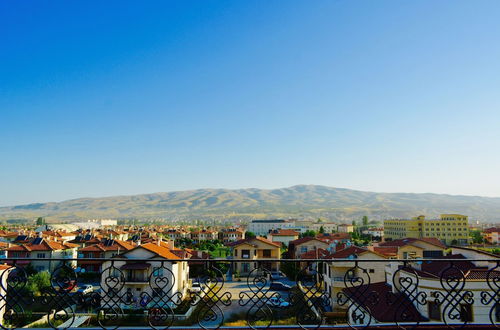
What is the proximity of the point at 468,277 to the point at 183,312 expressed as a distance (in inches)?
599

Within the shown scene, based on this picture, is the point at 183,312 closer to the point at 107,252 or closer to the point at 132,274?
the point at 132,274

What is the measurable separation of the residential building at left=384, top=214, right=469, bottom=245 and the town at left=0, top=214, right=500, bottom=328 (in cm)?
1814

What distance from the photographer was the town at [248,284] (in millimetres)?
4332

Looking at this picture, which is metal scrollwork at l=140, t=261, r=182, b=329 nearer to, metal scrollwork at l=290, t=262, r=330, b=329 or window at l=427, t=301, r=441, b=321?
metal scrollwork at l=290, t=262, r=330, b=329

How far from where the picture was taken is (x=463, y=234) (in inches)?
3497

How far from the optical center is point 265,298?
4.79 meters

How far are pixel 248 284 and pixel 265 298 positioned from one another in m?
0.62

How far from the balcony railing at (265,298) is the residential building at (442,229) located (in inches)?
2617

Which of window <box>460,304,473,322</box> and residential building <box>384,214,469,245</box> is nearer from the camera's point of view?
window <box>460,304,473,322</box>

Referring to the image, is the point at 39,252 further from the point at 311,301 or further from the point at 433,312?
the point at 311,301

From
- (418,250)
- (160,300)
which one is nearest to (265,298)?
(160,300)

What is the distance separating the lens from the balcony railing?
14.1 feet

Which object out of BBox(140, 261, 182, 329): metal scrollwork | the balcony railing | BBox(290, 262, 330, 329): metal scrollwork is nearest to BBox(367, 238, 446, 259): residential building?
the balcony railing

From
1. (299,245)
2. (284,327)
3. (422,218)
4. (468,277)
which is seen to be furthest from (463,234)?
(284,327)
